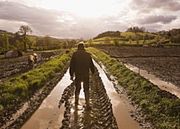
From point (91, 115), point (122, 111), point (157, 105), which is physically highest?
point (157, 105)

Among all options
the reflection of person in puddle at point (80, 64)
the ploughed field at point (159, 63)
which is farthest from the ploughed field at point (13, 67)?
Result: the reflection of person in puddle at point (80, 64)

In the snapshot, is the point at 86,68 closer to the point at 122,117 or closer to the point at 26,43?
the point at 122,117

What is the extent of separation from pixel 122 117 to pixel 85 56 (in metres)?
2.78

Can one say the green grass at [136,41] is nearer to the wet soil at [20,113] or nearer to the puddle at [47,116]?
the wet soil at [20,113]

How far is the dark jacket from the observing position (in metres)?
13.4

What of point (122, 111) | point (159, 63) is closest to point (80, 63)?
point (122, 111)

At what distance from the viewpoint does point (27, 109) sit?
47.4 ft

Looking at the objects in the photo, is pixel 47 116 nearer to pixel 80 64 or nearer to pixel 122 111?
pixel 80 64

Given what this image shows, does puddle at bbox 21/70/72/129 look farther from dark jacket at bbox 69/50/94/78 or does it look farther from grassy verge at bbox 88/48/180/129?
grassy verge at bbox 88/48/180/129

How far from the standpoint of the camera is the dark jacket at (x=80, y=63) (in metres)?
13.4

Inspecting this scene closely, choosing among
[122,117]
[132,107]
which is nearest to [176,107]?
[122,117]

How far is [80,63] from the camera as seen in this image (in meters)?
13.5

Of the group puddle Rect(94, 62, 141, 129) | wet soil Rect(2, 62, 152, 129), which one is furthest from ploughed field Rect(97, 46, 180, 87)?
wet soil Rect(2, 62, 152, 129)

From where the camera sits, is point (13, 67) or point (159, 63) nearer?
point (13, 67)
